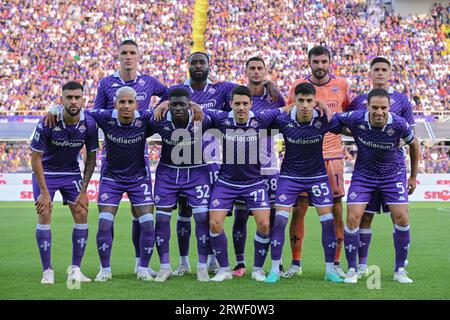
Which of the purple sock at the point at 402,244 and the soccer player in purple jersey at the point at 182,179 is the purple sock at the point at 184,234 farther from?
the purple sock at the point at 402,244

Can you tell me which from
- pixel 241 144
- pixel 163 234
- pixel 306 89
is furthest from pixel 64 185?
pixel 306 89

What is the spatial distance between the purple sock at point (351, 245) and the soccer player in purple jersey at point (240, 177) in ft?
2.91

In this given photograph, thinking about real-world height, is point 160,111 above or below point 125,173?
above

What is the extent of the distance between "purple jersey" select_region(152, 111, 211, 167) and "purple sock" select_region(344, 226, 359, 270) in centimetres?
186

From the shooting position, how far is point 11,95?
33.1 m

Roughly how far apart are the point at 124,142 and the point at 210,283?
1.85 m

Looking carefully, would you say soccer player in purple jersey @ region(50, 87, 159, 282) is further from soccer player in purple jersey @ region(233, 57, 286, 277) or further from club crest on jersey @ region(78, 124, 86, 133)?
soccer player in purple jersey @ region(233, 57, 286, 277)

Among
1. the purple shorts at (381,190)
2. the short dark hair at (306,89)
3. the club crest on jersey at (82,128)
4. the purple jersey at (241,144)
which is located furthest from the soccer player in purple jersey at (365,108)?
the club crest on jersey at (82,128)

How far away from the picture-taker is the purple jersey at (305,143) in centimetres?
905

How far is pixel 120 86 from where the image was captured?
32.2ft

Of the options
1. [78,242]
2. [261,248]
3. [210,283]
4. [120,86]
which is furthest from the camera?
[120,86]

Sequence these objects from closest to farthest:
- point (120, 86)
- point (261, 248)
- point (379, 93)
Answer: point (379, 93), point (261, 248), point (120, 86)

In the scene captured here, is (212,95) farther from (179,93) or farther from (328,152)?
(328,152)

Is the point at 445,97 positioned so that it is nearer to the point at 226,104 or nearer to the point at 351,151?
the point at 351,151
